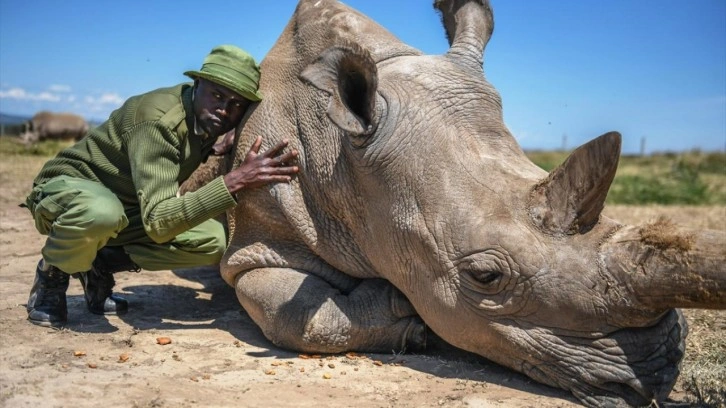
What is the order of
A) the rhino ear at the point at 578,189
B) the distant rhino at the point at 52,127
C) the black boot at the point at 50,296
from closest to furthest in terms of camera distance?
the rhino ear at the point at 578,189 → the black boot at the point at 50,296 → the distant rhino at the point at 52,127

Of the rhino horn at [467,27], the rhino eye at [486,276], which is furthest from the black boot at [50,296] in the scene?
the rhino horn at [467,27]

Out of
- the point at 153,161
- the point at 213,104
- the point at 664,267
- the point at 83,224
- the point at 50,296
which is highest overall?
the point at 213,104

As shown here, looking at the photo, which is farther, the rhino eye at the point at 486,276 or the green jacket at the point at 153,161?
the green jacket at the point at 153,161

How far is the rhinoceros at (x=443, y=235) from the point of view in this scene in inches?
136

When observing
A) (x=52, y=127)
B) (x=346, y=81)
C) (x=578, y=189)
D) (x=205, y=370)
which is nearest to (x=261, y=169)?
(x=346, y=81)

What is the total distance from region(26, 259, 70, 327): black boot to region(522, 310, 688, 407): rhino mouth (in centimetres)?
308

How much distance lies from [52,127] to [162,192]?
88.4 feet

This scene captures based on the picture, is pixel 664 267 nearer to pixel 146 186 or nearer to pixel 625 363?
pixel 625 363

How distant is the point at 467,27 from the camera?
4961mm

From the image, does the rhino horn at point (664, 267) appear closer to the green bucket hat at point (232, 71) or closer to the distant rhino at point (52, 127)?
the green bucket hat at point (232, 71)

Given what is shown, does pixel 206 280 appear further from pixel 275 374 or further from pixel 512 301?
pixel 512 301

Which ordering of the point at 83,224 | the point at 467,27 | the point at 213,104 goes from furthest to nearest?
the point at 467,27
the point at 213,104
the point at 83,224

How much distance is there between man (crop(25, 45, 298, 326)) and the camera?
4.56 meters

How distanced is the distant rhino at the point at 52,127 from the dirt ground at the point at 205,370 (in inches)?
998
